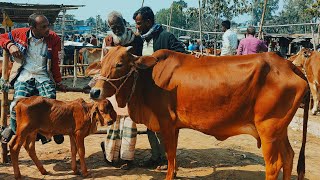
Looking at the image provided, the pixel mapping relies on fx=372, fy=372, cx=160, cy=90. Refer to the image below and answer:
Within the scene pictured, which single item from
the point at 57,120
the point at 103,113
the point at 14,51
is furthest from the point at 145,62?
the point at 14,51

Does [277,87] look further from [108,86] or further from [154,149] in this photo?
[154,149]

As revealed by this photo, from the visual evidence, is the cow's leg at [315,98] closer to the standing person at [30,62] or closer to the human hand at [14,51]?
the standing person at [30,62]

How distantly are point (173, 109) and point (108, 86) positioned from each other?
85cm

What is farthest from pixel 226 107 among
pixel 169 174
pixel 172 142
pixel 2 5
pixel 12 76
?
pixel 2 5

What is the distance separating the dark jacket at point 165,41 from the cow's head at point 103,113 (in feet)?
4.10

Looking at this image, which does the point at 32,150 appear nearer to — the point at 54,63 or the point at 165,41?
the point at 54,63

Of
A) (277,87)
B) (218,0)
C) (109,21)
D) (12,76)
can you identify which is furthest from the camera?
(218,0)

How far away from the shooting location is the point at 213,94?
164 inches

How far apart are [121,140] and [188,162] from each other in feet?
3.69

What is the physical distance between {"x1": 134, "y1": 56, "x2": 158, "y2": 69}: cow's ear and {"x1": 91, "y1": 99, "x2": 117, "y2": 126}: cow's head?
0.73 metres

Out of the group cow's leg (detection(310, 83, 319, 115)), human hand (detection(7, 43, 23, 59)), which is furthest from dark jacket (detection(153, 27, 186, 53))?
cow's leg (detection(310, 83, 319, 115))

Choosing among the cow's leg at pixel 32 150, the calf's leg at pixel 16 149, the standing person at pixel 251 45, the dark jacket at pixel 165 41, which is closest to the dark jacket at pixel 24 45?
the cow's leg at pixel 32 150

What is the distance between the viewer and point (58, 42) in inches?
214

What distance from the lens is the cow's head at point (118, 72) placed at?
13.1 feet
